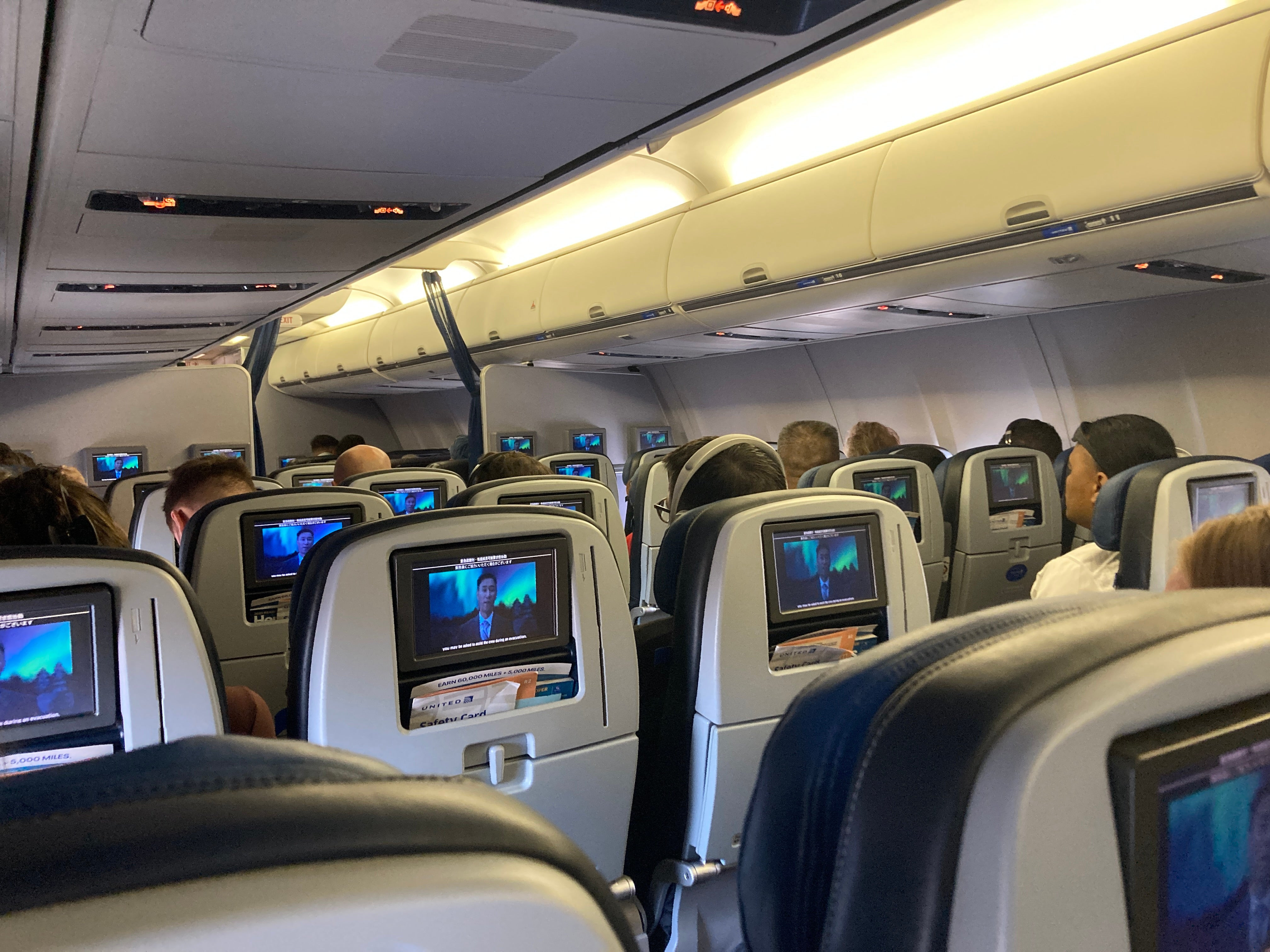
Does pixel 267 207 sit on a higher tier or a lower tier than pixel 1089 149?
lower

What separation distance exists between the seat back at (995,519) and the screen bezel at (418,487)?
3044 mm

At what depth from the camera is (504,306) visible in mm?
9961

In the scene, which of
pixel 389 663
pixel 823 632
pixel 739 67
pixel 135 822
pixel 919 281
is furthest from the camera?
pixel 919 281

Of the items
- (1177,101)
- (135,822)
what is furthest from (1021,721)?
(1177,101)

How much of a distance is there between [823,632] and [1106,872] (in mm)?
1988

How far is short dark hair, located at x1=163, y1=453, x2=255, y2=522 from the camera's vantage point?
3.96m

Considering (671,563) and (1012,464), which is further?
(1012,464)

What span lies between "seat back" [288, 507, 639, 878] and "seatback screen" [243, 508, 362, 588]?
1.44 meters

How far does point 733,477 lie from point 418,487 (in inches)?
107

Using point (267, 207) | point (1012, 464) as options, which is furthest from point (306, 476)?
point (1012, 464)

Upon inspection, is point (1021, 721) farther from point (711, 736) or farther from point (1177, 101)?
point (1177, 101)

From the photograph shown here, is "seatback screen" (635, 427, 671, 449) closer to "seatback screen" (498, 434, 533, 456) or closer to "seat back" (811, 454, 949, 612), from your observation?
"seatback screen" (498, 434, 533, 456)

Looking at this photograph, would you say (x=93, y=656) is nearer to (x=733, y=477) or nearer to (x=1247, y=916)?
(x=1247, y=916)

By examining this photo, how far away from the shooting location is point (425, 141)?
114 inches
